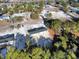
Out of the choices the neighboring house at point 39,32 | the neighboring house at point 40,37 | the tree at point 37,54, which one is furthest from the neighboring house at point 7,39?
the tree at point 37,54

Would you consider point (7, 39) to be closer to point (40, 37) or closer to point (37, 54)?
point (40, 37)

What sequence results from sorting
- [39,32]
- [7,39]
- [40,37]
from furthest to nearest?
[39,32], [40,37], [7,39]

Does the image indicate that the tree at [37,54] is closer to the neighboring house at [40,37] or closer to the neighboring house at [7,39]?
the neighboring house at [40,37]

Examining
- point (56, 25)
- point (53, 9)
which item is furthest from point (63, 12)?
point (56, 25)

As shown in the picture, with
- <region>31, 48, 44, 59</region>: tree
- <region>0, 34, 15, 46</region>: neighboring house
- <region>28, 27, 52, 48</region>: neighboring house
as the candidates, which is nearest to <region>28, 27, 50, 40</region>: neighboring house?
<region>28, 27, 52, 48</region>: neighboring house

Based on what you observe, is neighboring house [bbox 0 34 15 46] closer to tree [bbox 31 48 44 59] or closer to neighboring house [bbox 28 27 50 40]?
neighboring house [bbox 28 27 50 40]

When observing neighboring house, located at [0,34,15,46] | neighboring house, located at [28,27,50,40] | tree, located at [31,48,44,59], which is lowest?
neighboring house, located at [28,27,50,40]

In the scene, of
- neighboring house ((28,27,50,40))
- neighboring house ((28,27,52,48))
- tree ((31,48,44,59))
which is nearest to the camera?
tree ((31,48,44,59))

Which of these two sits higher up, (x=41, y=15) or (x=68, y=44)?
(x=68, y=44)

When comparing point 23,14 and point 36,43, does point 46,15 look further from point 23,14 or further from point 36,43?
point 36,43

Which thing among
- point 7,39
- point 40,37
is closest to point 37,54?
point 7,39

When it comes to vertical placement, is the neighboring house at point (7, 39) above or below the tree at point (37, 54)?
below
